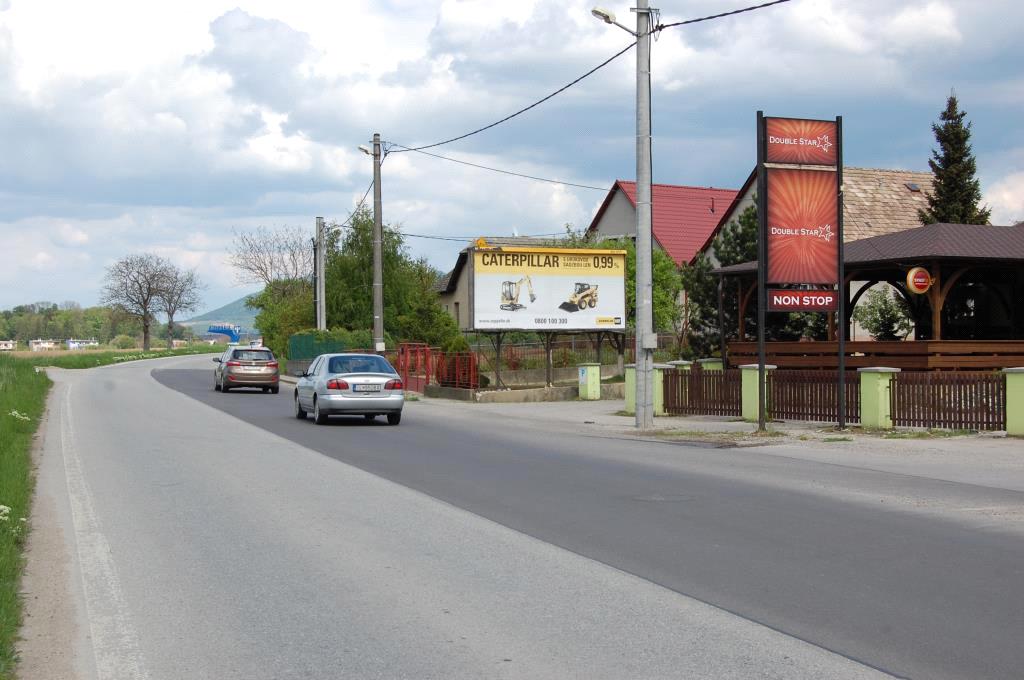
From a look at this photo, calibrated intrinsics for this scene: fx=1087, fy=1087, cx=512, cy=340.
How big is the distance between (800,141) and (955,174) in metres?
20.9

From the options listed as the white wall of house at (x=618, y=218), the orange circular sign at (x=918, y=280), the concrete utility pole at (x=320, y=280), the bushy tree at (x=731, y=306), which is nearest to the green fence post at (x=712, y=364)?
the bushy tree at (x=731, y=306)

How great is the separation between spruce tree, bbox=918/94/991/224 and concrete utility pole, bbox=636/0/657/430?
2079 cm

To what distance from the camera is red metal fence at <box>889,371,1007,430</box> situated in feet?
59.3

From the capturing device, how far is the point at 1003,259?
23.4 meters

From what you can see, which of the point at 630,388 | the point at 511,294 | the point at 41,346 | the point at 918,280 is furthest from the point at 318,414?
the point at 41,346

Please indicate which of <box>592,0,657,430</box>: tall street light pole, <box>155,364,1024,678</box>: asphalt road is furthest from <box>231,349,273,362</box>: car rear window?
<box>155,364,1024,678</box>: asphalt road

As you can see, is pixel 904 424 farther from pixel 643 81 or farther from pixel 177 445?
pixel 177 445

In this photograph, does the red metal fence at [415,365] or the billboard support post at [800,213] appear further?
the red metal fence at [415,365]

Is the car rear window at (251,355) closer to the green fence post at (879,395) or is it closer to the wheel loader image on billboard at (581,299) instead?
the wheel loader image on billboard at (581,299)

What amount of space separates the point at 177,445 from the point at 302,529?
340 inches

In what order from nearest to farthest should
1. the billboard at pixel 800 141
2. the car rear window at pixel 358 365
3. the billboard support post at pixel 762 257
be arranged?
the billboard support post at pixel 762 257 < the billboard at pixel 800 141 < the car rear window at pixel 358 365

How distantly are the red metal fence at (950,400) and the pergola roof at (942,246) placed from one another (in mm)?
4871

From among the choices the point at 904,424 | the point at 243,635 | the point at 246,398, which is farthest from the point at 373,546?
the point at 246,398

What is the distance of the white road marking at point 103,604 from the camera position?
18.4ft
